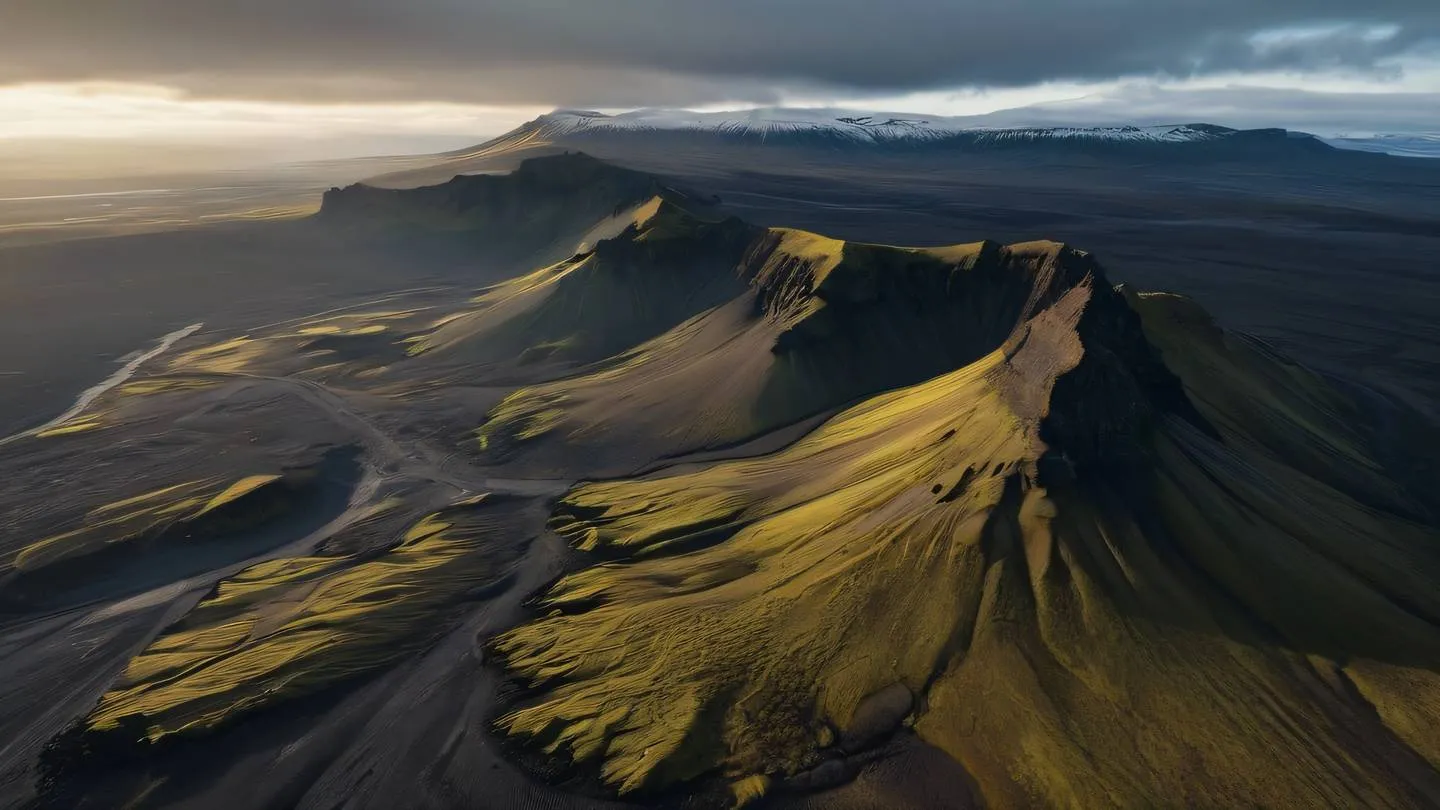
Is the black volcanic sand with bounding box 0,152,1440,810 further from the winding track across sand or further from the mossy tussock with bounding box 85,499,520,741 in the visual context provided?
the winding track across sand

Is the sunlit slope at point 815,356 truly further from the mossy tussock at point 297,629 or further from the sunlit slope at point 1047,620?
the sunlit slope at point 1047,620

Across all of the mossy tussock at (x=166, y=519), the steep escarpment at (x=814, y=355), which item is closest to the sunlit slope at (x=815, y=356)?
the steep escarpment at (x=814, y=355)

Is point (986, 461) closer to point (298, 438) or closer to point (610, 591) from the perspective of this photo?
point (610, 591)

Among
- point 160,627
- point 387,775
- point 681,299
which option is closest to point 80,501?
point 160,627

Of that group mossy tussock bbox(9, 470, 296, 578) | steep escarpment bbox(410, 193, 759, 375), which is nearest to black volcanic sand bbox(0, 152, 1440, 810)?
Result: mossy tussock bbox(9, 470, 296, 578)

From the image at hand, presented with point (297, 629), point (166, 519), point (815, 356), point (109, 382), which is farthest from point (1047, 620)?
point (109, 382)
